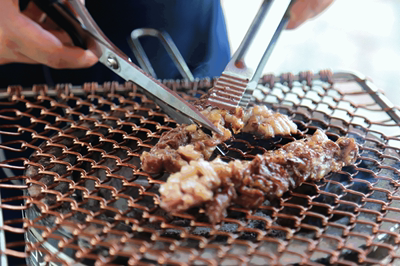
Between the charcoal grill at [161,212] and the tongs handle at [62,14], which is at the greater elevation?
the tongs handle at [62,14]

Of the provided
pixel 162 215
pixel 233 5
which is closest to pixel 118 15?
pixel 162 215

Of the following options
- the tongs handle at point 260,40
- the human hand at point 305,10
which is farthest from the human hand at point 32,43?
the human hand at point 305,10

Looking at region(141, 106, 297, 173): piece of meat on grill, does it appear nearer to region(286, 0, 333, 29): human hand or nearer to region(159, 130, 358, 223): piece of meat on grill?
region(159, 130, 358, 223): piece of meat on grill

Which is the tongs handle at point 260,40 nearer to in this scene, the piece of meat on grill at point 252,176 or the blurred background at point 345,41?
the piece of meat on grill at point 252,176

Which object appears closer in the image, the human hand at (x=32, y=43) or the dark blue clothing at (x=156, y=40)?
the human hand at (x=32, y=43)

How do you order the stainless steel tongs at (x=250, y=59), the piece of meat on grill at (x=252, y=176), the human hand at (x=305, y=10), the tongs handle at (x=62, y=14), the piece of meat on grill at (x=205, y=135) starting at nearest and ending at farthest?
the piece of meat on grill at (x=252, y=176)
the piece of meat on grill at (x=205, y=135)
the tongs handle at (x=62, y=14)
the stainless steel tongs at (x=250, y=59)
the human hand at (x=305, y=10)

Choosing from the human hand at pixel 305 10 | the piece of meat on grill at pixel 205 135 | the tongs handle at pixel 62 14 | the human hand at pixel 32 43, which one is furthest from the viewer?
the human hand at pixel 305 10

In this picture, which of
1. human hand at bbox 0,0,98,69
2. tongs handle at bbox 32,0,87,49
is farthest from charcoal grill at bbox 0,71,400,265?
tongs handle at bbox 32,0,87,49

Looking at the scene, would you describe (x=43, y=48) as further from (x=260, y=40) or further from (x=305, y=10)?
(x=305, y=10)
